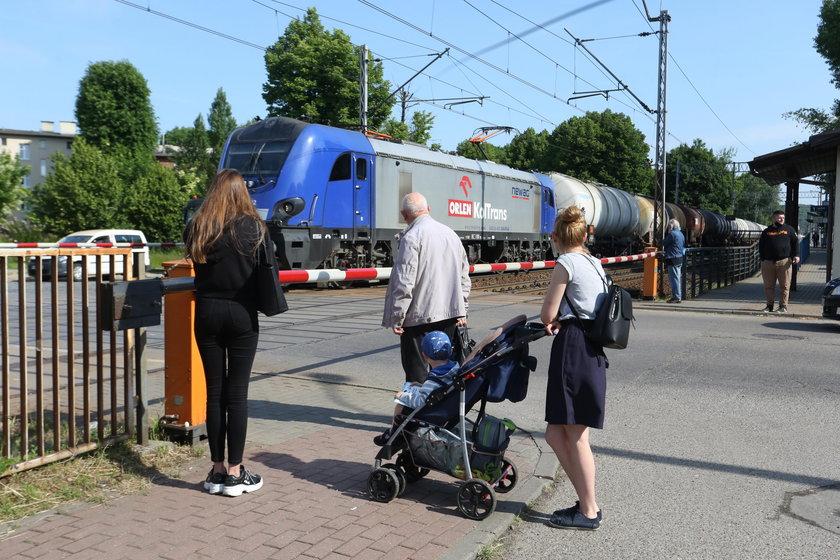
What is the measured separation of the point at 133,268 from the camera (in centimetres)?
477

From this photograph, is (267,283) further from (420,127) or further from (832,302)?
(420,127)

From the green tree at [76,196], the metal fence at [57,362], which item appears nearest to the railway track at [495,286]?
the metal fence at [57,362]

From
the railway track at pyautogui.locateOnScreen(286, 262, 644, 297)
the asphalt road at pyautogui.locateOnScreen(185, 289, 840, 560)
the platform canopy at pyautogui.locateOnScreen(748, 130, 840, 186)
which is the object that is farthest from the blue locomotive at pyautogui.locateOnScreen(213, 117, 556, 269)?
A: the platform canopy at pyautogui.locateOnScreen(748, 130, 840, 186)

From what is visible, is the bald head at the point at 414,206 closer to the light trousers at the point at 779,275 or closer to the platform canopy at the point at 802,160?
the light trousers at the point at 779,275

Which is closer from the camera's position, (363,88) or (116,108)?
(363,88)

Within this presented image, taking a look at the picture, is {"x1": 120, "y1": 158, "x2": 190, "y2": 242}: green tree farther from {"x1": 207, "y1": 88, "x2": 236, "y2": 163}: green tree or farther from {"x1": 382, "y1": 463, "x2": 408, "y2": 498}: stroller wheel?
{"x1": 207, "y1": 88, "x2": 236, "y2": 163}: green tree

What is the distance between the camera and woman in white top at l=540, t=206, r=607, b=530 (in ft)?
12.6

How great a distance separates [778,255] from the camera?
1396cm

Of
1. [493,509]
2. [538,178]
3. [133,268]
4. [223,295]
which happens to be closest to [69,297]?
[133,268]

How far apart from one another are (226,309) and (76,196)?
3748 centimetres

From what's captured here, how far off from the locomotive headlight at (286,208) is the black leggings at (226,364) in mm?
12716

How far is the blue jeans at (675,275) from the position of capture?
51.2 feet

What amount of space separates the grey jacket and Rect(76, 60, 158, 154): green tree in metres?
55.6

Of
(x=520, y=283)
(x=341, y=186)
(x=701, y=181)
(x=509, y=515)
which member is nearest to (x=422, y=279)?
(x=509, y=515)
